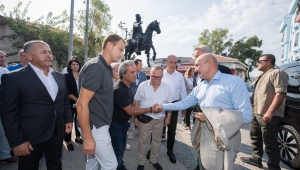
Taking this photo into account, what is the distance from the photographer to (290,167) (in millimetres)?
3467

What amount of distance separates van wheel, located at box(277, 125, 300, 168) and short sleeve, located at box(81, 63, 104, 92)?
3542 mm

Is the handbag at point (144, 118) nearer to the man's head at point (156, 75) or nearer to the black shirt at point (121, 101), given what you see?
the black shirt at point (121, 101)

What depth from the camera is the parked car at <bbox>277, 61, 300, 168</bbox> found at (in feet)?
10.7

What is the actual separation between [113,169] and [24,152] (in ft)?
3.20

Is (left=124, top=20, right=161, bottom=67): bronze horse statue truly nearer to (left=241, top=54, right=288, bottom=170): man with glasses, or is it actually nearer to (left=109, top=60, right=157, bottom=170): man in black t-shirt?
(left=241, top=54, right=288, bottom=170): man with glasses

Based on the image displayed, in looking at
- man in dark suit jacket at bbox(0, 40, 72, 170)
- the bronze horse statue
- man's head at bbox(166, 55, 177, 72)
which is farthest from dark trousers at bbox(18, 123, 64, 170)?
the bronze horse statue

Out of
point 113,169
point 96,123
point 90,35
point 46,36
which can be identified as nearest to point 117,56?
point 96,123

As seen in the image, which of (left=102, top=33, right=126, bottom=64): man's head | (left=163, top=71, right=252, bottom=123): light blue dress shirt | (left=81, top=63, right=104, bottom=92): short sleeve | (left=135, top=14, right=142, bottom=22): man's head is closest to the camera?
(left=81, top=63, right=104, bottom=92): short sleeve

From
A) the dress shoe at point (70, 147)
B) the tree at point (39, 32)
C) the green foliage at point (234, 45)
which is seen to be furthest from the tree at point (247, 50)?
the dress shoe at point (70, 147)

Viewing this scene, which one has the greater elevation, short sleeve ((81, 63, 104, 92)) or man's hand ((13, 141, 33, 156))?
short sleeve ((81, 63, 104, 92))

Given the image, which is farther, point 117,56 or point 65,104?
point 65,104

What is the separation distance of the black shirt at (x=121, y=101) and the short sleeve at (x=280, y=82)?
237cm

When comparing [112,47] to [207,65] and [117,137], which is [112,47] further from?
[117,137]

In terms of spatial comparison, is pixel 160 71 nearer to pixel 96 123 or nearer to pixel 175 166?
pixel 96 123
